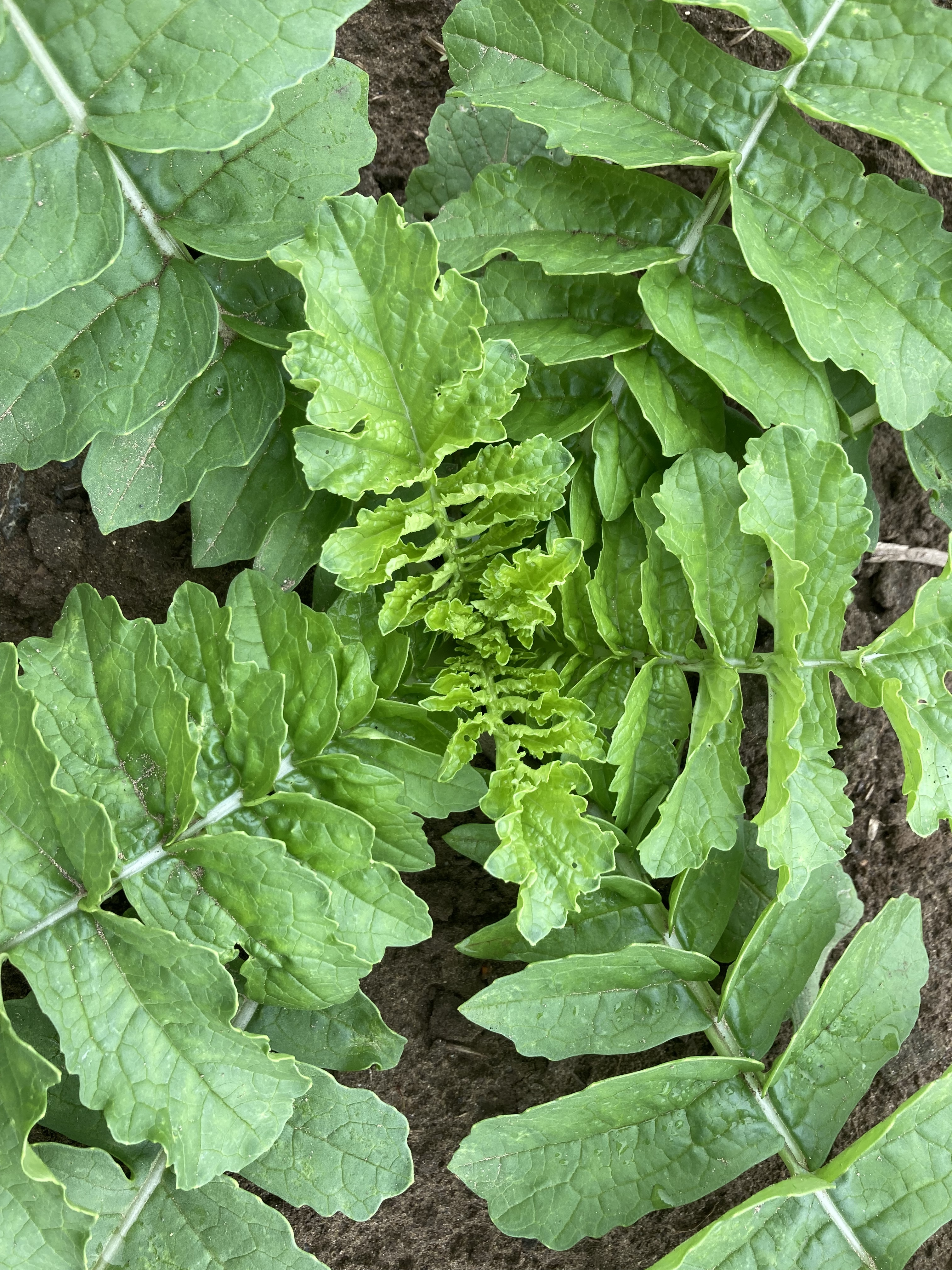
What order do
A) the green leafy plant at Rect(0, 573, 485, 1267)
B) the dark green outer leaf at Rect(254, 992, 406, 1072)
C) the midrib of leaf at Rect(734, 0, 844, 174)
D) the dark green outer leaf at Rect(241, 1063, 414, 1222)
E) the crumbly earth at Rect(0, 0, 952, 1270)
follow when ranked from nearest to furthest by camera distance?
the green leafy plant at Rect(0, 573, 485, 1267) < the midrib of leaf at Rect(734, 0, 844, 174) < the dark green outer leaf at Rect(241, 1063, 414, 1222) < the dark green outer leaf at Rect(254, 992, 406, 1072) < the crumbly earth at Rect(0, 0, 952, 1270)

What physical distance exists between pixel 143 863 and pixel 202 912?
0.37 ft

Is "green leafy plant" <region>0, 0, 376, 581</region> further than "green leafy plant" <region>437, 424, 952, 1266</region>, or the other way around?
"green leafy plant" <region>437, 424, 952, 1266</region>

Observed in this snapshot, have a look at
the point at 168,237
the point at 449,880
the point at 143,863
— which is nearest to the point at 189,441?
the point at 168,237

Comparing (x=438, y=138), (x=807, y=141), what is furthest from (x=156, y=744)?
(x=807, y=141)

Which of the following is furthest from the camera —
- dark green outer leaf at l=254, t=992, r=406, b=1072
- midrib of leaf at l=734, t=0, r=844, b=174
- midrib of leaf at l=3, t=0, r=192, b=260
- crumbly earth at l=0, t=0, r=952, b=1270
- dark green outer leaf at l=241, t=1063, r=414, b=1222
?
crumbly earth at l=0, t=0, r=952, b=1270

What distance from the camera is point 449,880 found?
80.7 inches

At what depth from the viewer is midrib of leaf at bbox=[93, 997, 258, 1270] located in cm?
158

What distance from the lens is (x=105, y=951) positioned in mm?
1412

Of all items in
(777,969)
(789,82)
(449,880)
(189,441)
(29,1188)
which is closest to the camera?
(29,1188)

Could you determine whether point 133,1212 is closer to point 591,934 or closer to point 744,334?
point 591,934

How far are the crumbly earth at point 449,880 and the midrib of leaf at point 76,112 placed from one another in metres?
0.51

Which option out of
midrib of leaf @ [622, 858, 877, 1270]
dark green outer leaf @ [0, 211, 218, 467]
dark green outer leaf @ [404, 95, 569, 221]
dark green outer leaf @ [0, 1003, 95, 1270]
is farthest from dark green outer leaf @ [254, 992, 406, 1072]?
dark green outer leaf @ [404, 95, 569, 221]

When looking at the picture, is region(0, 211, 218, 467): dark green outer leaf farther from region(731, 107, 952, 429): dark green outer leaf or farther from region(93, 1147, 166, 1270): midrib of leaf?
region(93, 1147, 166, 1270): midrib of leaf

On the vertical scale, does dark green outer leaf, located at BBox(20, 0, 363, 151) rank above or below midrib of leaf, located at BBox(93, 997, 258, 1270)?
above
